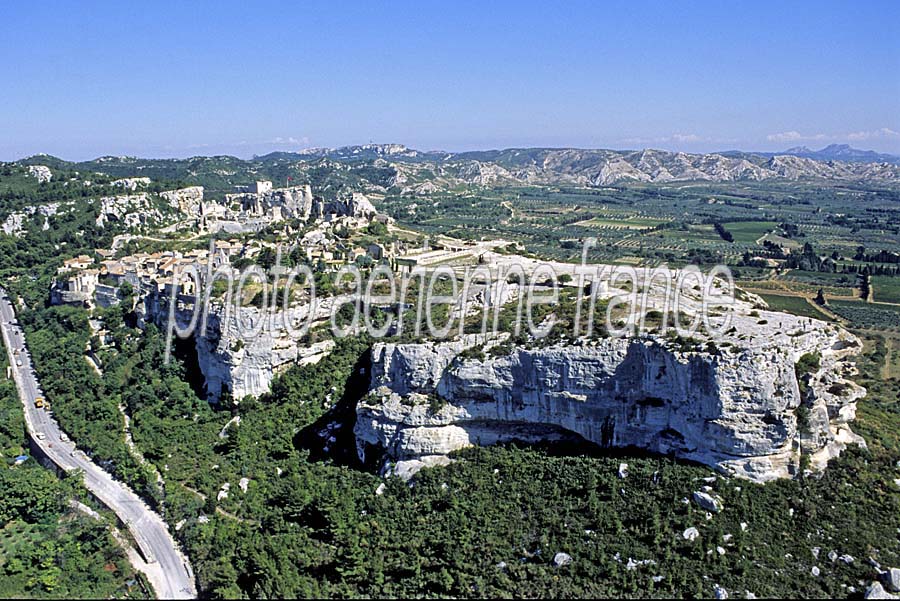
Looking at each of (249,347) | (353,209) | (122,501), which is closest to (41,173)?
(353,209)

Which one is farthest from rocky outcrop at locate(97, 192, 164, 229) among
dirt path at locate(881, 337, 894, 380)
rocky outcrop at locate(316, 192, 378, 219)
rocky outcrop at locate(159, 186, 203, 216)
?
dirt path at locate(881, 337, 894, 380)

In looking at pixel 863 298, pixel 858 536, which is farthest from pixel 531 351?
pixel 863 298

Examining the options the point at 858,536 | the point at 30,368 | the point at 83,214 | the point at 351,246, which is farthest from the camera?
the point at 83,214

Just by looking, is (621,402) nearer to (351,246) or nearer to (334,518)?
(334,518)

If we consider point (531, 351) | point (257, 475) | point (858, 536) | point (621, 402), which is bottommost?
point (257, 475)

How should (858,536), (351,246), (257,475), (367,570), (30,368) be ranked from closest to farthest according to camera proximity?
(858,536), (367,570), (257,475), (30,368), (351,246)

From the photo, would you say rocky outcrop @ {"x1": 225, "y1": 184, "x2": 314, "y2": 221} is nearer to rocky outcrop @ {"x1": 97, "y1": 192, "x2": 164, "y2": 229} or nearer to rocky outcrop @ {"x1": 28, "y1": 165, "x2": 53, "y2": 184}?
rocky outcrop @ {"x1": 97, "y1": 192, "x2": 164, "y2": 229}

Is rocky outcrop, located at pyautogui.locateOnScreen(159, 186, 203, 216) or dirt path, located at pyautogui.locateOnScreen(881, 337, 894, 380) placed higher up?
rocky outcrop, located at pyautogui.locateOnScreen(159, 186, 203, 216)
